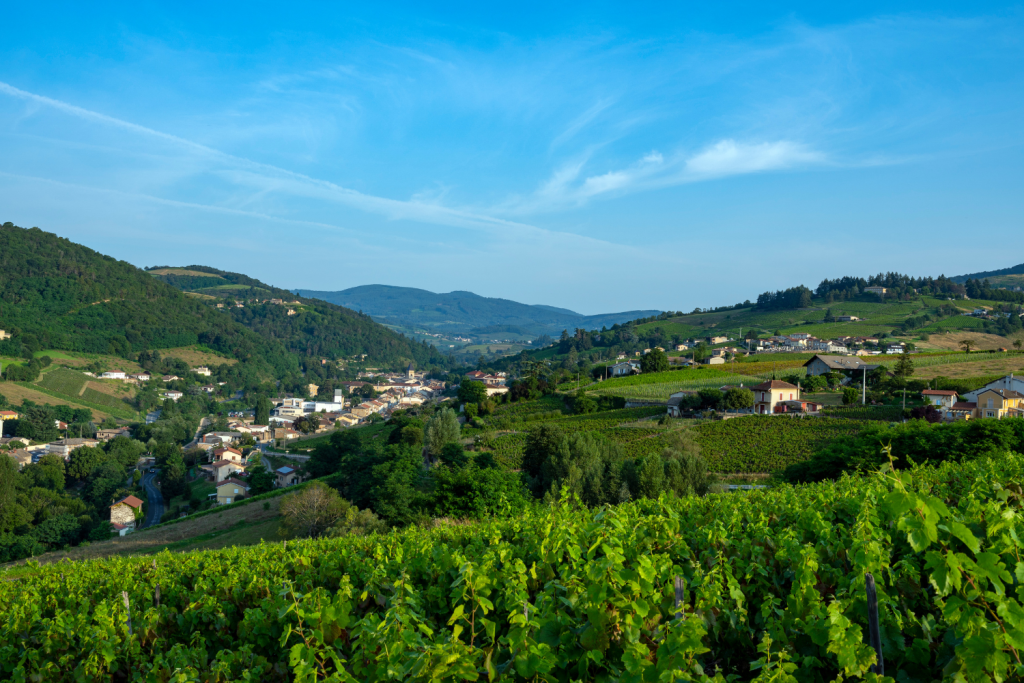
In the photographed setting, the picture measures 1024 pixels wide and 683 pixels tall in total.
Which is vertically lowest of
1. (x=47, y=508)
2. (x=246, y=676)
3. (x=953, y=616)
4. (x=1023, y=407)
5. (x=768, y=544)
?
(x=47, y=508)

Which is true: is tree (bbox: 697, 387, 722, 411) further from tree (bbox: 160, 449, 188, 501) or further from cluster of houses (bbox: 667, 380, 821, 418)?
tree (bbox: 160, 449, 188, 501)

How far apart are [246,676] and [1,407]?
98.5m

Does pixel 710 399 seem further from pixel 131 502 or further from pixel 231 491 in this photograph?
pixel 131 502

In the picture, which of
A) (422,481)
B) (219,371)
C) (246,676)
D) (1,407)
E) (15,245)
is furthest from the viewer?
(15,245)

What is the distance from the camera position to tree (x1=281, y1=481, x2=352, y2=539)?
22.6 meters

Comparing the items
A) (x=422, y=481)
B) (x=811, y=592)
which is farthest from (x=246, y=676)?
(x=422, y=481)

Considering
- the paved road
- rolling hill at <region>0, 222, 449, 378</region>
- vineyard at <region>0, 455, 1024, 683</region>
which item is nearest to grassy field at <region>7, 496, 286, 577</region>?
the paved road

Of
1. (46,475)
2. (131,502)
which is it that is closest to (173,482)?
(131,502)

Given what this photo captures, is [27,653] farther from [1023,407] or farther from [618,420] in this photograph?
[1023,407]

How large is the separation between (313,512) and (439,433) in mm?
12146

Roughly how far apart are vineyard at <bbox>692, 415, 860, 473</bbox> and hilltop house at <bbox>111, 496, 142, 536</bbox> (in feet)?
122

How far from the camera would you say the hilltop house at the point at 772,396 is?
141ft

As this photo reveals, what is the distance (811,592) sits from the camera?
305 cm

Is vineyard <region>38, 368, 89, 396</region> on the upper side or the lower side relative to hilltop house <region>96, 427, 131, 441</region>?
upper
